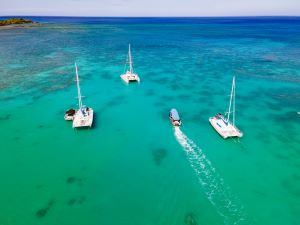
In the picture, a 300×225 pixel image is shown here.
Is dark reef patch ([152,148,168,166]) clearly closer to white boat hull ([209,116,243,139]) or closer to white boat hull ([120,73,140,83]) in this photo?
white boat hull ([209,116,243,139])

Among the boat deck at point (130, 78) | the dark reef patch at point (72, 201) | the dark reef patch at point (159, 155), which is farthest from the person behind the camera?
the boat deck at point (130, 78)

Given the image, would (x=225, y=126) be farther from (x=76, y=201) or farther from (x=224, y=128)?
(x=76, y=201)

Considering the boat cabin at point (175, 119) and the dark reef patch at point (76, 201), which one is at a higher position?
the boat cabin at point (175, 119)

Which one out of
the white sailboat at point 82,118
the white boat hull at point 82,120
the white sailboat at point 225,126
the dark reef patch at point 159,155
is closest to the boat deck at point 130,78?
the white sailboat at point 82,118

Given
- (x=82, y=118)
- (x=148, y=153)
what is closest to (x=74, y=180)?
(x=148, y=153)

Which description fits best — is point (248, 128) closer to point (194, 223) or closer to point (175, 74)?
point (194, 223)

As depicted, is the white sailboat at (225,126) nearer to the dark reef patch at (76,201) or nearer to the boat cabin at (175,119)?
the boat cabin at (175,119)
